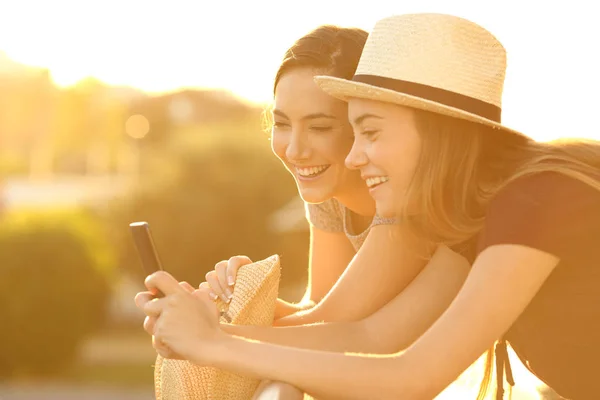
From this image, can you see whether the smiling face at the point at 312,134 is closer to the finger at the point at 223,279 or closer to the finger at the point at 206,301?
the finger at the point at 223,279

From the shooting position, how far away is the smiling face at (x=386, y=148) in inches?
137

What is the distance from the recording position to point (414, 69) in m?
3.59

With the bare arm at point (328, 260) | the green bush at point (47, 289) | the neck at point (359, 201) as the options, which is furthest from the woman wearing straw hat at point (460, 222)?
the green bush at point (47, 289)

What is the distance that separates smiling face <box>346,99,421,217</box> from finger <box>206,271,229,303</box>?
1.86 ft

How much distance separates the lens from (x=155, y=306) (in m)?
3.19

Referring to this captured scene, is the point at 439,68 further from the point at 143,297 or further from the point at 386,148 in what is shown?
the point at 143,297

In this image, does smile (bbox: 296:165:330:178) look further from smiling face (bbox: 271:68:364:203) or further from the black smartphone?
the black smartphone

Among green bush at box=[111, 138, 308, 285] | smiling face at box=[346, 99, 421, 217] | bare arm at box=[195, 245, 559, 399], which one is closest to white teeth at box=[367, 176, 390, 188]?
smiling face at box=[346, 99, 421, 217]

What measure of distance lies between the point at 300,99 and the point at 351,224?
75cm

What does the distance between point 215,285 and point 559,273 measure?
1.07 metres

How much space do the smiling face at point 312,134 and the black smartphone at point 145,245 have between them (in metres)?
1.01

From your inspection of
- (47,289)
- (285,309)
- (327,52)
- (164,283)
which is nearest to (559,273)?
(164,283)

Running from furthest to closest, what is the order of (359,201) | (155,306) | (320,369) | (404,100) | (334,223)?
(334,223), (359,201), (404,100), (155,306), (320,369)

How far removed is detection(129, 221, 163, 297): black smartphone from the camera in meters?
3.31
